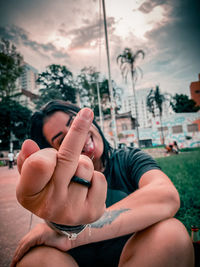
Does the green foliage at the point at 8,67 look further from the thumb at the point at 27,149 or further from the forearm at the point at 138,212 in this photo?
the forearm at the point at 138,212

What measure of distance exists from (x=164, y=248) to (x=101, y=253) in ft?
1.77

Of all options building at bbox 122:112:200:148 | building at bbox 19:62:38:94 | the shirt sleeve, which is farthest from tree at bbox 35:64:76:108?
building at bbox 122:112:200:148

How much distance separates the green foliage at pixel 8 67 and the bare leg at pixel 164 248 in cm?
349

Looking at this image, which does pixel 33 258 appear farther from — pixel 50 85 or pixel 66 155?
pixel 50 85

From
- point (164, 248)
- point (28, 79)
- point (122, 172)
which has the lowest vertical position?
point (164, 248)

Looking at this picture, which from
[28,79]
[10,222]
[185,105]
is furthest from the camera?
[185,105]

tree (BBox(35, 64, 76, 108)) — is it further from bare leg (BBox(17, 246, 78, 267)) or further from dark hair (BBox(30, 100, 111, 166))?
bare leg (BBox(17, 246, 78, 267))

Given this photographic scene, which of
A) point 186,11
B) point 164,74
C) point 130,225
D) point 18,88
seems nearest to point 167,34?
point 186,11

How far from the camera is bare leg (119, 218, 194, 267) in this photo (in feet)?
1.69

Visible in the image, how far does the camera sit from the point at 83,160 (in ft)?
1.30

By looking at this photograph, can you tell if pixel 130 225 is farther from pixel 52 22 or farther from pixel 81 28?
pixel 81 28

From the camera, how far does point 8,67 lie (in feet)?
9.86

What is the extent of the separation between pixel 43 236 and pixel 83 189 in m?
0.56

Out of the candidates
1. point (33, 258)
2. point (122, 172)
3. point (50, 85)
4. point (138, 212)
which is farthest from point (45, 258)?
point (50, 85)
